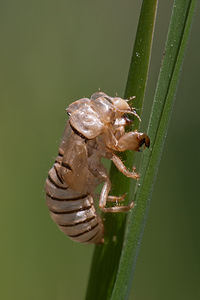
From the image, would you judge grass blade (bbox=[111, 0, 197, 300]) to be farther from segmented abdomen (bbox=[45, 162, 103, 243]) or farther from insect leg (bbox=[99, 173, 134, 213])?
segmented abdomen (bbox=[45, 162, 103, 243])

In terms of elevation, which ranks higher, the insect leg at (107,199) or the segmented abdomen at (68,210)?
the insect leg at (107,199)

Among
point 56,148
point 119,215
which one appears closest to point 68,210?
point 119,215

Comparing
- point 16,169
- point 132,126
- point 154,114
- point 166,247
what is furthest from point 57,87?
point 154,114

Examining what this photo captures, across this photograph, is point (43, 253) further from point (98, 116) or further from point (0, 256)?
point (98, 116)

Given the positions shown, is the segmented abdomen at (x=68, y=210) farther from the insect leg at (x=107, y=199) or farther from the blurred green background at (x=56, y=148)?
the blurred green background at (x=56, y=148)

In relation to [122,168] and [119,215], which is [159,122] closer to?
[122,168]

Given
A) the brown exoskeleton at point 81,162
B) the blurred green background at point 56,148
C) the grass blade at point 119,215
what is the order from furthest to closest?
the blurred green background at point 56,148
the brown exoskeleton at point 81,162
the grass blade at point 119,215

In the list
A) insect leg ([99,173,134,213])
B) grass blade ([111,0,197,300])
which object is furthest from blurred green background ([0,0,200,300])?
grass blade ([111,0,197,300])

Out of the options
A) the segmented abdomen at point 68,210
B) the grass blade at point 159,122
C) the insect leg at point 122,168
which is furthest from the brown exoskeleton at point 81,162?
the grass blade at point 159,122
